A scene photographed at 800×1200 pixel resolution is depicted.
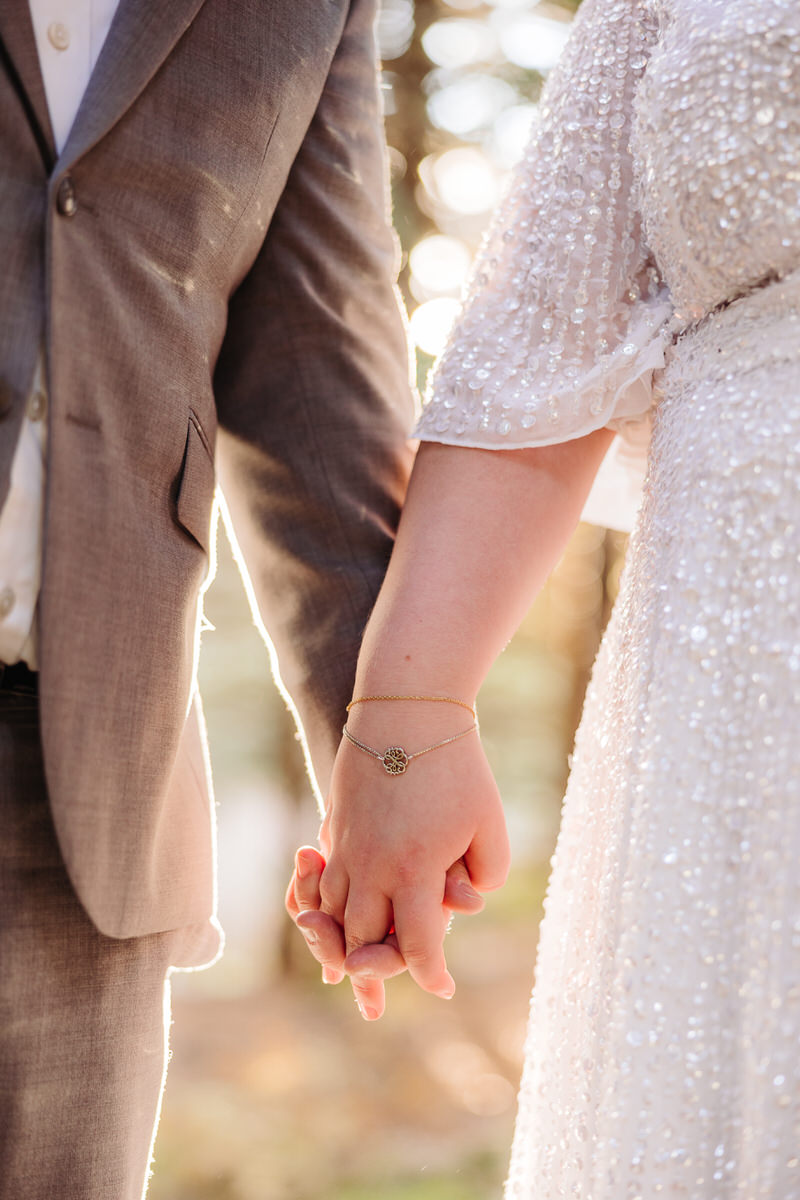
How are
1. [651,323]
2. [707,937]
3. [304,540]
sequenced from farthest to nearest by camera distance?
1. [304,540]
2. [651,323]
3. [707,937]

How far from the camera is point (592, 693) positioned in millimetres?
1061

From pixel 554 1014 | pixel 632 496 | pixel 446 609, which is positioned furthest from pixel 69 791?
pixel 632 496

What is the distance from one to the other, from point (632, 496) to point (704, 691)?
615 mm

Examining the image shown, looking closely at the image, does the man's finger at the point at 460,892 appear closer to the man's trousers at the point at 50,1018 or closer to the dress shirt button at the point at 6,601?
the man's trousers at the point at 50,1018

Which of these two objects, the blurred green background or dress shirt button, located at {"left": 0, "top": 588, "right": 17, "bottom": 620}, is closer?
dress shirt button, located at {"left": 0, "top": 588, "right": 17, "bottom": 620}

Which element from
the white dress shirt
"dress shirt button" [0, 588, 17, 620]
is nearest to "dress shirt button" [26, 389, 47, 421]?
the white dress shirt

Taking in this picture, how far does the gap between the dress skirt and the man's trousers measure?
388mm

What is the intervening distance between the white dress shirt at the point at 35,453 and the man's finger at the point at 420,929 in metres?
0.38

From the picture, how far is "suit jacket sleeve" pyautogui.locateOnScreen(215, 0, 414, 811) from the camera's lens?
112cm

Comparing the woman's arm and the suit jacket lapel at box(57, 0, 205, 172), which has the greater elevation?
the suit jacket lapel at box(57, 0, 205, 172)

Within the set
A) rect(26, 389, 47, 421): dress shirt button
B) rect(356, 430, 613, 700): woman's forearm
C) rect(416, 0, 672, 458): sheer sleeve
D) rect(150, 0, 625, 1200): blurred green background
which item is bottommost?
rect(150, 0, 625, 1200): blurred green background

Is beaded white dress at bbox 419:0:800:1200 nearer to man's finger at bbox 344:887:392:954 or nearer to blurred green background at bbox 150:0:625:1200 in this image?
man's finger at bbox 344:887:392:954

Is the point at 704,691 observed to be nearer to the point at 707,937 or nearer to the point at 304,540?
the point at 707,937

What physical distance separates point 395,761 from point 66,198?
55 centimetres
